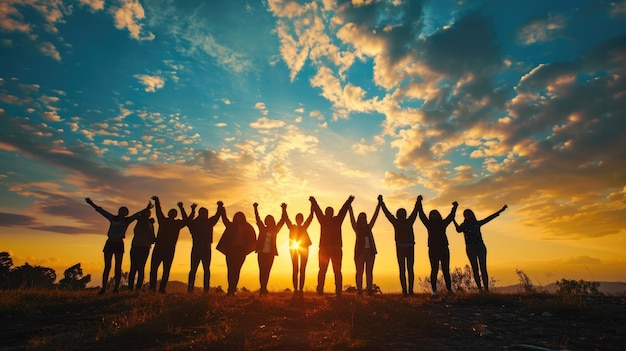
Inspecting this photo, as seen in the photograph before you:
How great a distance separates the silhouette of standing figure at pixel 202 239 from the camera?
11.5m

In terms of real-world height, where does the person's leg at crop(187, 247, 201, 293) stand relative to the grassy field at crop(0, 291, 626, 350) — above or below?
above

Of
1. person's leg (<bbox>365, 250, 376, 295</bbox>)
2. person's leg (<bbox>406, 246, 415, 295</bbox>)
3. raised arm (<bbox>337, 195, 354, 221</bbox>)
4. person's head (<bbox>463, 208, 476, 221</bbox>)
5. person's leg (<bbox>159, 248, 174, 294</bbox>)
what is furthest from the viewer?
person's leg (<bbox>365, 250, 376, 295</bbox>)

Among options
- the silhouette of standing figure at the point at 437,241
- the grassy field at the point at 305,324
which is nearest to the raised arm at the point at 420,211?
the silhouette of standing figure at the point at 437,241

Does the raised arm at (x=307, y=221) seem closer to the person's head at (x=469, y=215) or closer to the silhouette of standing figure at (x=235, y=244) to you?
the silhouette of standing figure at (x=235, y=244)

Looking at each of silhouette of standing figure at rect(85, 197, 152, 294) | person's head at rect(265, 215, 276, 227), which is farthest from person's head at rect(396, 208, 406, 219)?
silhouette of standing figure at rect(85, 197, 152, 294)

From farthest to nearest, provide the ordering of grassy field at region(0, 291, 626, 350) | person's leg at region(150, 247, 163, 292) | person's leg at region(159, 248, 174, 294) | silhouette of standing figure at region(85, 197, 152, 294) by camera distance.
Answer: person's leg at region(159, 248, 174, 294), person's leg at region(150, 247, 163, 292), silhouette of standing figure at region(85, 197, 152, 294), grassy field at region(0, 291, 626, 350)

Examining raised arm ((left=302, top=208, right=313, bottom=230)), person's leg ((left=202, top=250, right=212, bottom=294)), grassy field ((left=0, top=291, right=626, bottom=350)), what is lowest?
grassy field ((left=0, top=291, right=626, bottom=350))

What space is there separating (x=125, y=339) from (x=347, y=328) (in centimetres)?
395

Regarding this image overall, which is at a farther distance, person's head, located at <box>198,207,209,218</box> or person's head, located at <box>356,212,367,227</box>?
person's head, located at <box>356,212,367,227</box>

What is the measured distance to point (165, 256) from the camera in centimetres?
1162

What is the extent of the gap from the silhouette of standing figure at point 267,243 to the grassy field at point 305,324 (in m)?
2.04

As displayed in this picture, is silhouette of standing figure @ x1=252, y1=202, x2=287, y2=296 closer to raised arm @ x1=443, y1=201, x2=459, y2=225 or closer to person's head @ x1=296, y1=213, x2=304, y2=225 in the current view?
person's head @ x1=296, y1=213, x2=304, y2=225

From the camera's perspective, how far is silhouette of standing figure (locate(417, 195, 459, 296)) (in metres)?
11.3

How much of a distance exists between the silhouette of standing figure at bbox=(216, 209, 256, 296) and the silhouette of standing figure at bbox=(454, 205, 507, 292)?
24.3 ft
